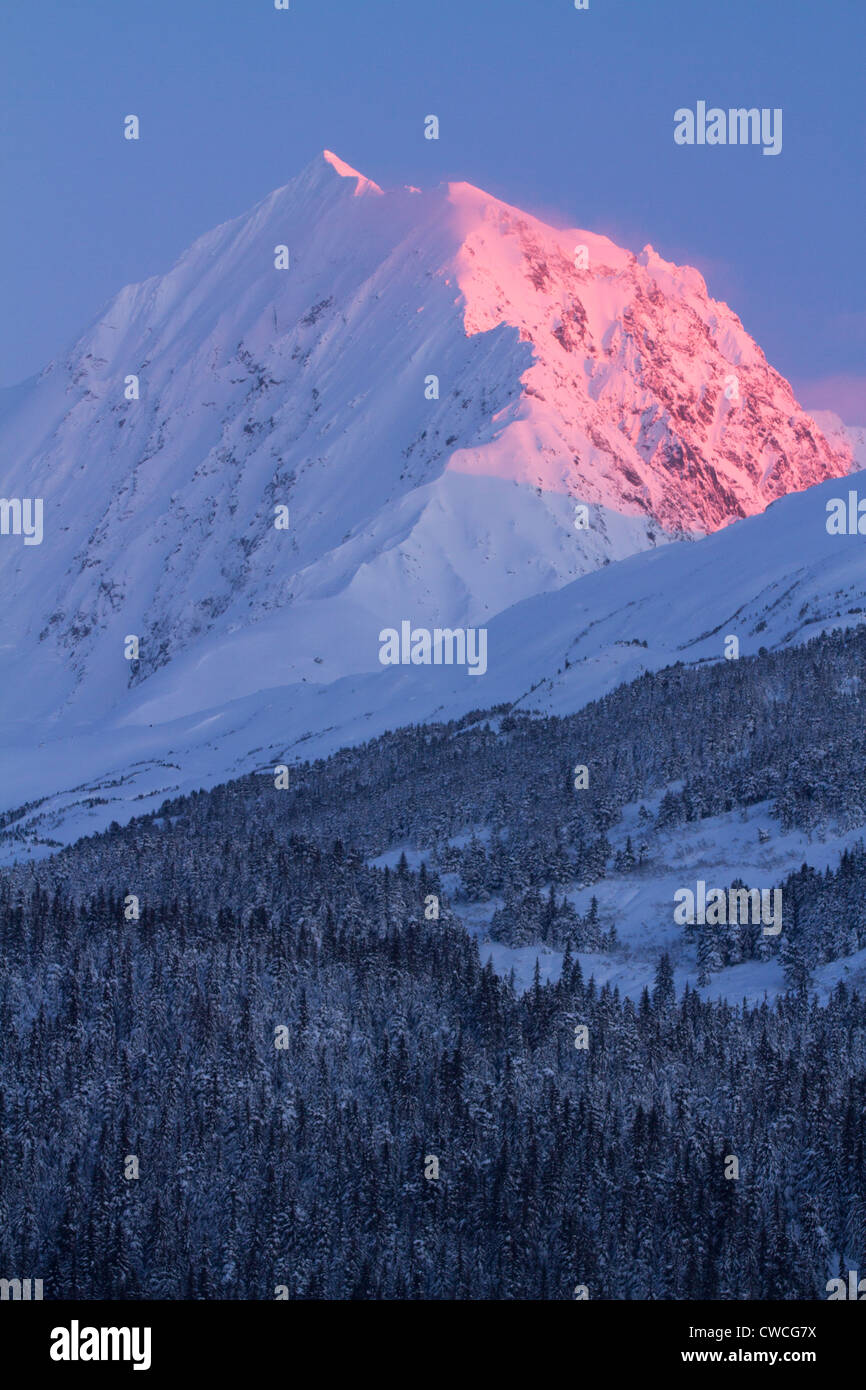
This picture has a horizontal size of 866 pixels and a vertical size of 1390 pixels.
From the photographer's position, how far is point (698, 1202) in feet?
291

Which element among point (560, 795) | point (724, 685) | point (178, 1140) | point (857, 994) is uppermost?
point (724, 685)

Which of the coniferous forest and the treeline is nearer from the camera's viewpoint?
the treeline

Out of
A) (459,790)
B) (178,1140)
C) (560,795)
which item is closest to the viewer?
(178,1140)

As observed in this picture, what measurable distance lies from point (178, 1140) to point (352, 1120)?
30.0 feet

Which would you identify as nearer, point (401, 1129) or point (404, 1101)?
point (401, 1129)

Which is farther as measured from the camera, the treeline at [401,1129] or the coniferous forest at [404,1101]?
the coniferous forest at [404,1101]

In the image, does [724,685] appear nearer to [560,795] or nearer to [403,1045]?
[560,795]

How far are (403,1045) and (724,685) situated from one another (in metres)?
86.8

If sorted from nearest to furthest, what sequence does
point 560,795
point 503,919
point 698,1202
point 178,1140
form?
point 698,1202, point 178,1140, point 503,919, point 560,795

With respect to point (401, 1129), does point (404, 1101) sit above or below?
above

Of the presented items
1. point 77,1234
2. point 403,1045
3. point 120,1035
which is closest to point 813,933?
point 403,1045

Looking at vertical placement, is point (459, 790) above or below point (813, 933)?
above
